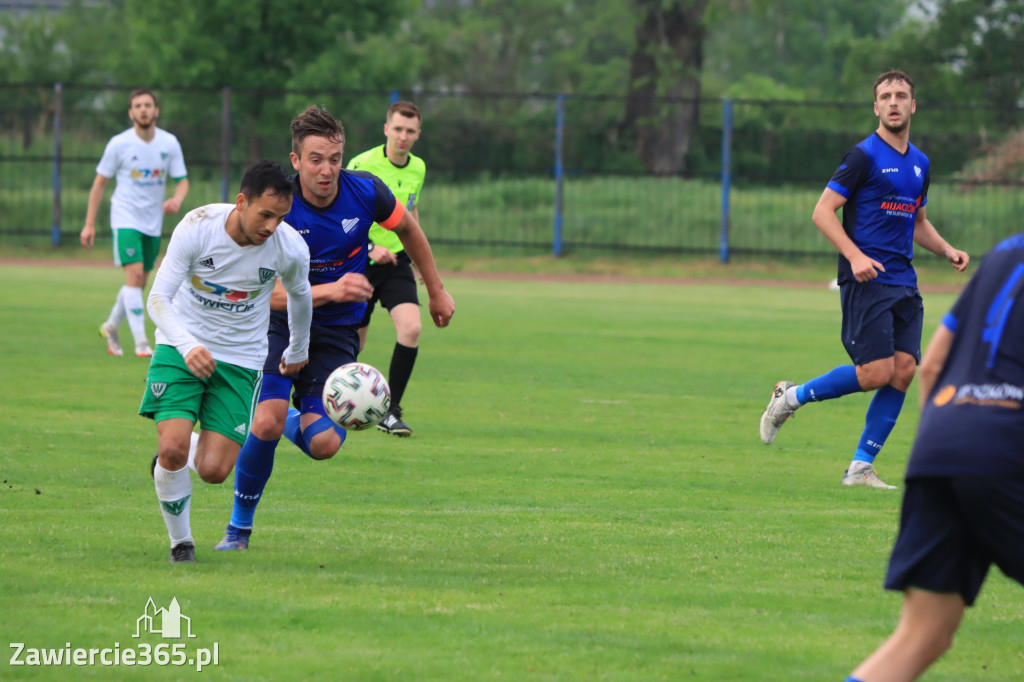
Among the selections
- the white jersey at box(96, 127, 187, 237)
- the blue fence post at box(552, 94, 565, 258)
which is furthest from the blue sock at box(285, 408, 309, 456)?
the blue fence post at box(552, 94, 565, 258)

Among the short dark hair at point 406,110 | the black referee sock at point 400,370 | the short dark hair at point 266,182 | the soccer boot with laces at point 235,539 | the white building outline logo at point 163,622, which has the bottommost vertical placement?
the soccer boot with laces at point 235,539

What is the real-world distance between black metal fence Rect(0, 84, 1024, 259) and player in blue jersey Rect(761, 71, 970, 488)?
19877 millimetres

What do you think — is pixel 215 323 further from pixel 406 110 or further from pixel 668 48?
pixel 668 48

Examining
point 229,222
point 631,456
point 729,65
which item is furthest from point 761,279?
point 729,65

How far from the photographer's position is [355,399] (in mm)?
5855

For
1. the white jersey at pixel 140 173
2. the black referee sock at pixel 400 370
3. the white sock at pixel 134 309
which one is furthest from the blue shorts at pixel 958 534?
the white jersey at pixel 140 173

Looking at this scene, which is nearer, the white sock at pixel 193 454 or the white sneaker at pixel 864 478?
the white sock at pixel 193 454

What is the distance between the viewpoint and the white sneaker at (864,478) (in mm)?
7758

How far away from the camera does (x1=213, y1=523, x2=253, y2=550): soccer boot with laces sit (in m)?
5.88

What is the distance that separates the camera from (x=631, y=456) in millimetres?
8547

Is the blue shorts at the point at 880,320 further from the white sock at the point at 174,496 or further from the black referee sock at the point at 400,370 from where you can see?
the white sock at the point at 174,496

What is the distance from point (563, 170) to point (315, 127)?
2249 cm

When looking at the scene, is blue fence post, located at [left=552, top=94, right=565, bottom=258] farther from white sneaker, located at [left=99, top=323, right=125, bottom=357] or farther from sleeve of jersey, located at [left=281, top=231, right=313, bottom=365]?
sleeve of jersey, located at [left=281, top=231, right=313, bottom=365]

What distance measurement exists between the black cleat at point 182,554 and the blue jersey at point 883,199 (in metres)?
4.13
